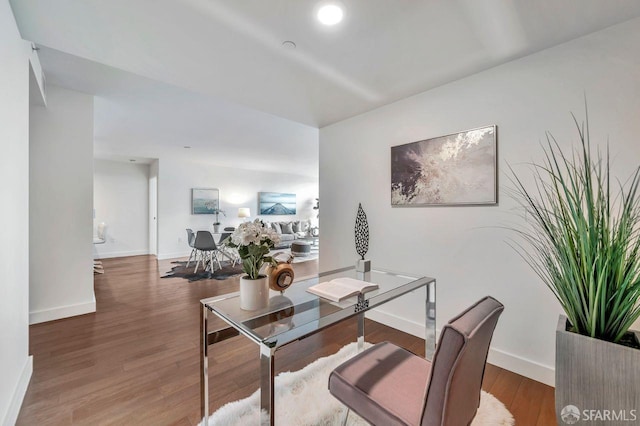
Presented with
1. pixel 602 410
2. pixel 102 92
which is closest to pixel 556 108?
pixel 602 410

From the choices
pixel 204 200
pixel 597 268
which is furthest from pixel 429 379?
pixel 204 200

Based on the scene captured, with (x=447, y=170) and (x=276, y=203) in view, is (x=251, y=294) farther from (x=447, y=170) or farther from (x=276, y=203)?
(x=276, y=203)

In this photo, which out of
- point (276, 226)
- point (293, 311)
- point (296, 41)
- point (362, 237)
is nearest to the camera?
point (293, 311)

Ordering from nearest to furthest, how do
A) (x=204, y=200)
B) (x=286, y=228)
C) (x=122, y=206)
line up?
(x=122, y=206) < (x=204, y=200) < (x=286, y=228)

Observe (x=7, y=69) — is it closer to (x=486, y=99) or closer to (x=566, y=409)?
(x=486, y=99)

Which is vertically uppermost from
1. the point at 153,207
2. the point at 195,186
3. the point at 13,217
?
the point at 195,186

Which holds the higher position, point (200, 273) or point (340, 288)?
point (340, 288)

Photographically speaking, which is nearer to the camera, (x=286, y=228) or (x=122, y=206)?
(x=122, y=206)

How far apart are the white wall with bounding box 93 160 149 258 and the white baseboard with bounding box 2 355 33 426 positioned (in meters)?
5.18

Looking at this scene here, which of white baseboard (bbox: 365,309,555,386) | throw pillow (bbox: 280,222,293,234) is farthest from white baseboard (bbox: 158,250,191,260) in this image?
white baseboard (bbox: 365,309,555,386)

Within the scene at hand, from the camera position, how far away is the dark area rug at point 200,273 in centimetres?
472

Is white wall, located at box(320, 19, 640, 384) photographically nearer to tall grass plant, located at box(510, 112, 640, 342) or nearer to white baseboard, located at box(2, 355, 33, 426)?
tall grass plant, located at box(510, 112, 640, 342)

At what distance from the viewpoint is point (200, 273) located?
197 inches

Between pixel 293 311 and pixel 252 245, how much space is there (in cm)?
36
